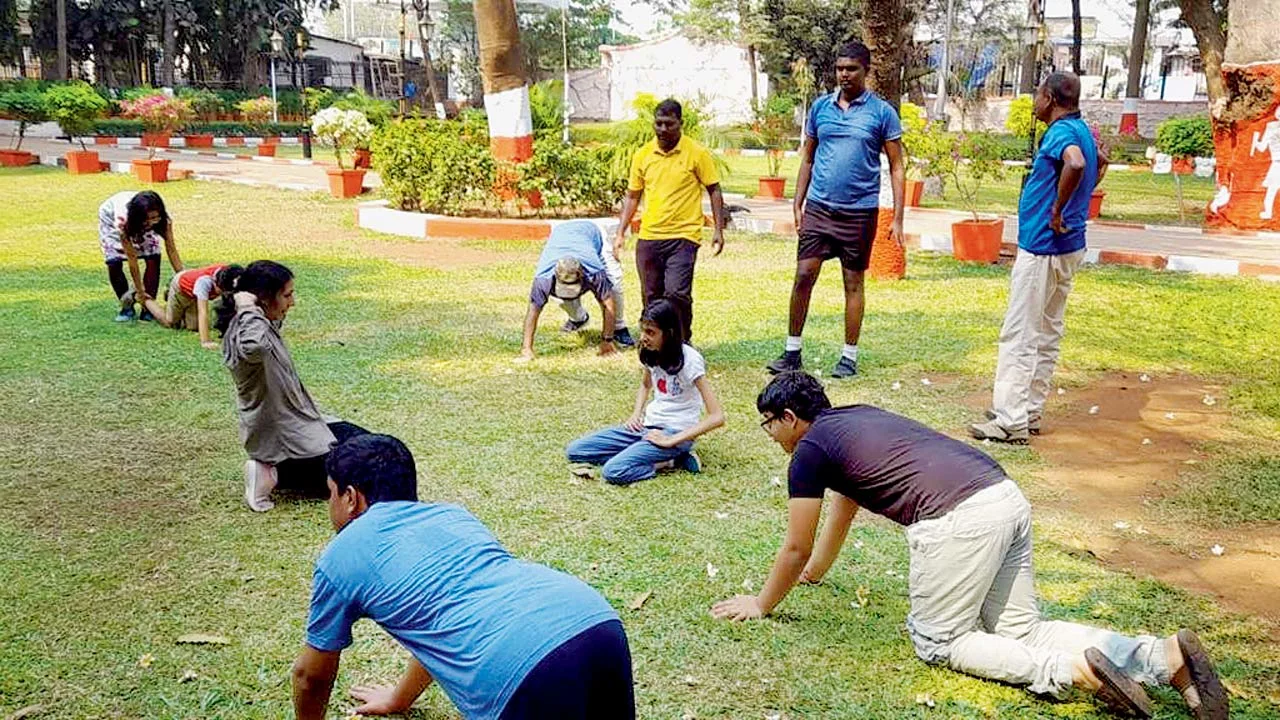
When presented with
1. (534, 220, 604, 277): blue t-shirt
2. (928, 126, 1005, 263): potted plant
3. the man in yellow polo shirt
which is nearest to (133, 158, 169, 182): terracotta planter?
(928, 126, 1005, 263): potted plant

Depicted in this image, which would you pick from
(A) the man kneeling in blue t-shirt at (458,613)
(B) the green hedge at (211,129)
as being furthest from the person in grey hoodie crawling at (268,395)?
(B) the green hedge at (211,129)

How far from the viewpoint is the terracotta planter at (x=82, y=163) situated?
2006cm

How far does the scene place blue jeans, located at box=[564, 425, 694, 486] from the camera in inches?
199

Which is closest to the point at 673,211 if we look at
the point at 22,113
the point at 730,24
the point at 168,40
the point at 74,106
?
the point at 74,106

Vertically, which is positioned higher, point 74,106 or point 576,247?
point 74,106

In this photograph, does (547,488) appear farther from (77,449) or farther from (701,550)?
(77,449)

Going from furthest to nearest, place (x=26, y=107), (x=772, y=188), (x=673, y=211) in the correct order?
(x=26, y=107) → (x=772, y=188) → (x=673, y=211)

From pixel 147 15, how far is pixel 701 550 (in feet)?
129

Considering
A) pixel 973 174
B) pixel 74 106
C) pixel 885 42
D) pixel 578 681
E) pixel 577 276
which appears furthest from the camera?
pixel 74 106

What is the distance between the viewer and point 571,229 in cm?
736

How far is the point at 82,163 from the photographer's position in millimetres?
20125

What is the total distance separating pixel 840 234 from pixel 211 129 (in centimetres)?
3115

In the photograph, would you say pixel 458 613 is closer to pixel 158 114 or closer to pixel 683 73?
pixel 158 114

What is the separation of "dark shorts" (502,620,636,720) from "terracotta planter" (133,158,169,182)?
61.5 feet
